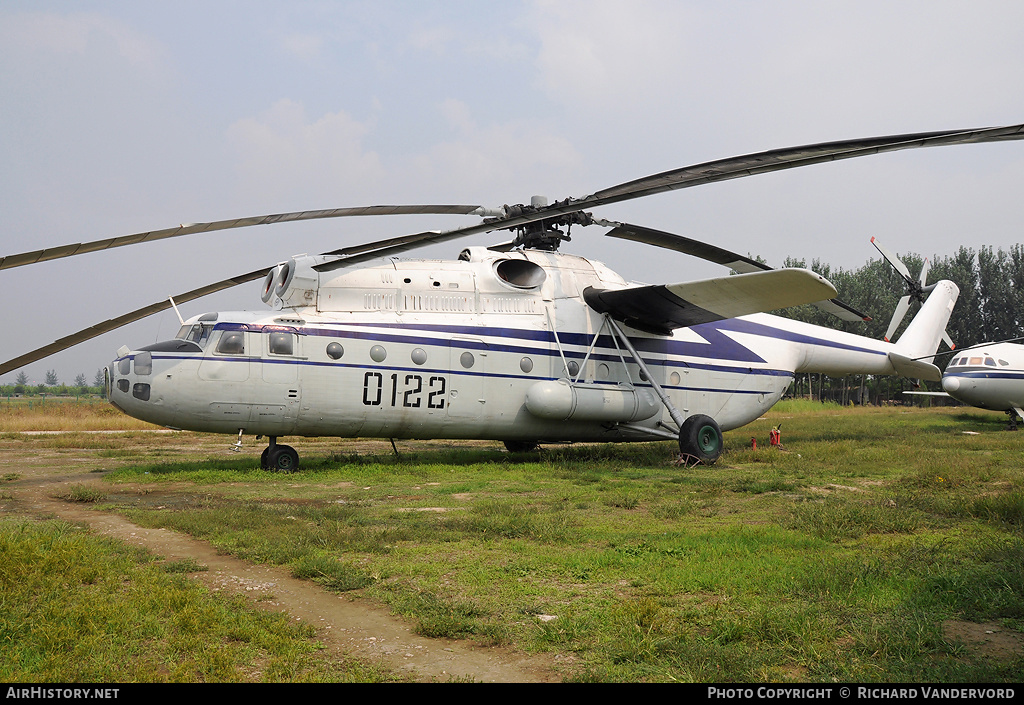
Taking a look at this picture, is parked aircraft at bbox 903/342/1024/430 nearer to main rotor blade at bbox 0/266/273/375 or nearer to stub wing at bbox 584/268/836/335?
stub wing at bbox 584/268/836/335

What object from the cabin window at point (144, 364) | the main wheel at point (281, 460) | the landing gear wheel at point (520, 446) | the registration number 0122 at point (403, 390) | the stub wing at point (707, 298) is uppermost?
the stub wing at point (707, 298)

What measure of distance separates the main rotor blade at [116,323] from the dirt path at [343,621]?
410 cm

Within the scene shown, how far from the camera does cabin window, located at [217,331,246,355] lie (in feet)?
39.4

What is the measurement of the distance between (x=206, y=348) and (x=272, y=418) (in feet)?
5.55

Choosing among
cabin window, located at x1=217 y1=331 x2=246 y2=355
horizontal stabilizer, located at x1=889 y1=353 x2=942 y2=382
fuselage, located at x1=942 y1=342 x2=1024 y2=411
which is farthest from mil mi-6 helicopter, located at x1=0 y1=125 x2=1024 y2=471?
fuselage, located at x1=942 y1=342 x2=1024 y2=411

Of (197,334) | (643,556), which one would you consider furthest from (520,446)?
(643,556)

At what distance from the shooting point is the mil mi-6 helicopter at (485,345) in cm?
1176

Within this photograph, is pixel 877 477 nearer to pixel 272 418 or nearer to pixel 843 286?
pixel 272 418

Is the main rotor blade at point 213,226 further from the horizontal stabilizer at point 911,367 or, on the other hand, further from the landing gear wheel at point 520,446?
the horizontal stabilizer at point 911,367

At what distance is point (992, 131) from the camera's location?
771 cm

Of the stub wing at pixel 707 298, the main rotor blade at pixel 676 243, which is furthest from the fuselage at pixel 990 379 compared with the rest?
the stub wing at pixel 707 298

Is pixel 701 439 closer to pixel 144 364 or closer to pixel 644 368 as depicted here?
pixel 644 368

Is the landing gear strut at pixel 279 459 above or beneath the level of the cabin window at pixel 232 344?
beneath

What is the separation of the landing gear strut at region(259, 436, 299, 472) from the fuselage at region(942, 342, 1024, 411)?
2401 cm
